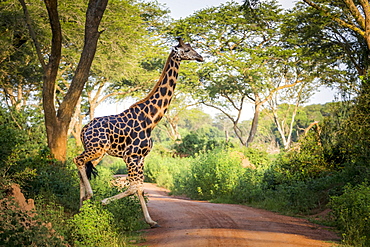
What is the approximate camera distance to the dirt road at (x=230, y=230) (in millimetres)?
6223

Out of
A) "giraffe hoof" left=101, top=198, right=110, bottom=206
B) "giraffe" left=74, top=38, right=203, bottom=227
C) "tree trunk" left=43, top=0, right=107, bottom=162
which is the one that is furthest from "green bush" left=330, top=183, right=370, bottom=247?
"tree trunk" left=43, top=0, right=107, bottom=162

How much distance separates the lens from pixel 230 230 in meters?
7.04

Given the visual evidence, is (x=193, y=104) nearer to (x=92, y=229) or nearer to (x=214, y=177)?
(x=214, y=177)

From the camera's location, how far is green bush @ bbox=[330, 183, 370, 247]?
6.24 m

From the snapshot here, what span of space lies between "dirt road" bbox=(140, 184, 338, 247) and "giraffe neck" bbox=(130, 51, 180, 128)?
2026 mm

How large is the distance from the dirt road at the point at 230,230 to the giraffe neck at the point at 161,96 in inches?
79.8

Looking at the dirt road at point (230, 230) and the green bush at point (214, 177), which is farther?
the green bush at point (214, 177)

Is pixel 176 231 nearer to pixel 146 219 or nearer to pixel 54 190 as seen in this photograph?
pixel 146 219

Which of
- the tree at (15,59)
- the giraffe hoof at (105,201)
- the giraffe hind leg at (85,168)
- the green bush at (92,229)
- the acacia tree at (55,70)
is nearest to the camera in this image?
the green bush at (92,229)

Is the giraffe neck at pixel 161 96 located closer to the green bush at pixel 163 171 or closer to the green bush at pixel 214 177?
the green bush at pixel 214 177

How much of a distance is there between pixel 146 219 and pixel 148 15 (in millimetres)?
22441

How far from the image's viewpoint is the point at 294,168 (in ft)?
39.3

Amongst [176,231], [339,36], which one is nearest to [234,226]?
[176,231]

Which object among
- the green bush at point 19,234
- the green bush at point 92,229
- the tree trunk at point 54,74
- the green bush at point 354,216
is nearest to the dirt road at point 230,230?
the green bush at point 354,216
